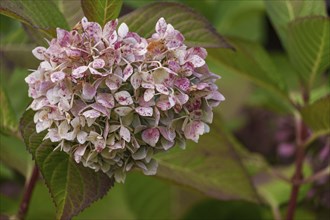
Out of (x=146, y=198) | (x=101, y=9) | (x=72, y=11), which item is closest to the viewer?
(x=101, y=9)

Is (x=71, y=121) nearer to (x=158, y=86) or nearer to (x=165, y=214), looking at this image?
(x=158, y=86)

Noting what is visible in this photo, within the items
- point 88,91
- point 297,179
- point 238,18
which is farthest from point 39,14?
point 238,18

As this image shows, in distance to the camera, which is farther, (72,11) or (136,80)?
(72,11)

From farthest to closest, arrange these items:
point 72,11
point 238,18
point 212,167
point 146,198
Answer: point 238,18
point 146,198
point 212,167
point 72,11

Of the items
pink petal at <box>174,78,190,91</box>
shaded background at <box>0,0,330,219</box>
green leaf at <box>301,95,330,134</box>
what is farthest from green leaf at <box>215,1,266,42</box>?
pink petal at <box>174,78,190,91</box>

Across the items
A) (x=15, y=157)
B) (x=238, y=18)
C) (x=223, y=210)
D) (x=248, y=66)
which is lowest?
(x=223, y=210)

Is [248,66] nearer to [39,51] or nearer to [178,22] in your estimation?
[178,22]
